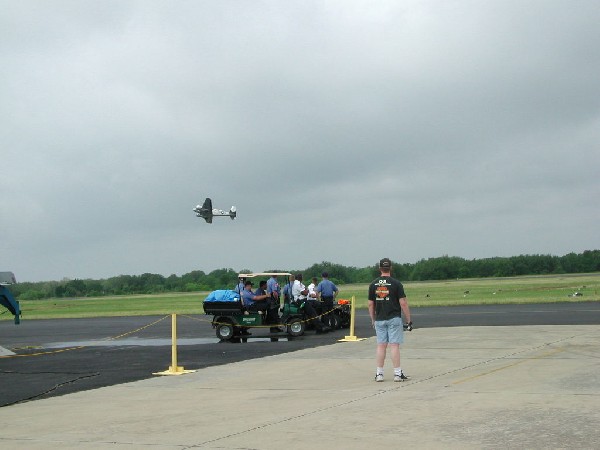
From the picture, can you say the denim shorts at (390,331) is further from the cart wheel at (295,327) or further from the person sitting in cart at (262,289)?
the person sitting in cart at (262,289)

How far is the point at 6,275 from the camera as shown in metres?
23.4

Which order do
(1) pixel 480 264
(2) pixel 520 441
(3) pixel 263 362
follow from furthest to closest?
(1) pixel 480 264 → (3) pixel 263 362 → (2) pixel 520 441

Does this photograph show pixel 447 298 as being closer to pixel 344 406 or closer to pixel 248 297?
pixel 248 297

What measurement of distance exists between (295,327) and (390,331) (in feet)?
40.3

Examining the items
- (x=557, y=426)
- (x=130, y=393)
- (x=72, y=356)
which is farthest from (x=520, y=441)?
(x=72, y=356)

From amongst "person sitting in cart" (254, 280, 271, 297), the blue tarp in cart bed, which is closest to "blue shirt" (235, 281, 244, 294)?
the blue tarp in cart bed

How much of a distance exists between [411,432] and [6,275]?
17914mm

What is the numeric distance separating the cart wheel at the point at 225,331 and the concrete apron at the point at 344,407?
26.9 feet

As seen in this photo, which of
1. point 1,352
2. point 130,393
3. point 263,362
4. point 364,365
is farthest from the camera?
point 1,352

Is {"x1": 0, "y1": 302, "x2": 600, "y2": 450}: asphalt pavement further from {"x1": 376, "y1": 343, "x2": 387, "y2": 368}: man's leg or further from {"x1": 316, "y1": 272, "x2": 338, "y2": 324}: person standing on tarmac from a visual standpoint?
{"x1": 316, "y1": 272, "x2": 338, "y2": 324}: person standing on tarmac

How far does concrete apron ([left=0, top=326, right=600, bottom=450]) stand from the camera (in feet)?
27.0

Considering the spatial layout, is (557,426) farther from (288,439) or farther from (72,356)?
(72,356)

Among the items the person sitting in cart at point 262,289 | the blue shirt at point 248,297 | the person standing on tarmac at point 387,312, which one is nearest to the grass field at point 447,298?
the blue shirt at point 248,297

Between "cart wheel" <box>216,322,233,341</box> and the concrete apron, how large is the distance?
26.9 feet
